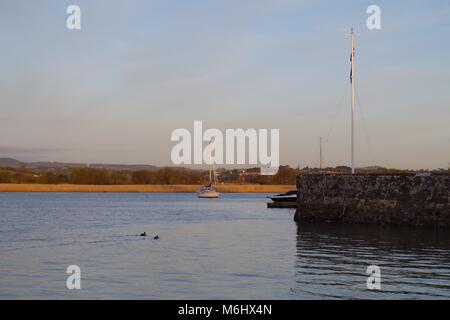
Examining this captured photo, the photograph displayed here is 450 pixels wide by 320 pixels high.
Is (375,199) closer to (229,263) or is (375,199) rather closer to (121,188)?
(229,263)

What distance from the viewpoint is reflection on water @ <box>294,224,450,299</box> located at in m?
16.5

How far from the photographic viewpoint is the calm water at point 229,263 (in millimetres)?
16562

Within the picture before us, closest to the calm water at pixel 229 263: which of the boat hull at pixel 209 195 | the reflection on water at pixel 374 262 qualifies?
the reflection on water at pixel 374 262

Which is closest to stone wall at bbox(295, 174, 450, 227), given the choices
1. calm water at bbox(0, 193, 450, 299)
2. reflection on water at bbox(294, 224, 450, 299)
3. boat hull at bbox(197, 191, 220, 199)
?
reflection on water at bbox(294, 224, 450, 299)

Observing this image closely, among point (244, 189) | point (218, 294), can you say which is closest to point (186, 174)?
point (244, 189)

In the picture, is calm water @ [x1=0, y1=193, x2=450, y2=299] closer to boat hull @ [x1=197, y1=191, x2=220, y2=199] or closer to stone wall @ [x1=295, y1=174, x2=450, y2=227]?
stone wall @ [x1=295, y1=174, x2=450, y2=227]

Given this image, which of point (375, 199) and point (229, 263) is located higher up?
point (375, 199)

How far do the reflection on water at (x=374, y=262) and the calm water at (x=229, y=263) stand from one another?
0.03 meters

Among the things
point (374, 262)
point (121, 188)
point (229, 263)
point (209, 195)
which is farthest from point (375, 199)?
point (121, 188)

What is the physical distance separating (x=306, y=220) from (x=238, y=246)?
1435cm

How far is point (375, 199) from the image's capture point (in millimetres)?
37250

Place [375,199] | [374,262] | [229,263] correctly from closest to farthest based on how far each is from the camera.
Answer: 1. [229,263]
2. [374,262]
3. [375,199]

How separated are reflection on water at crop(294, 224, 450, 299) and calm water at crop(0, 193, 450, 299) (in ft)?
0.09

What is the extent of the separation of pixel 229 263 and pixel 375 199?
17.3 metres
